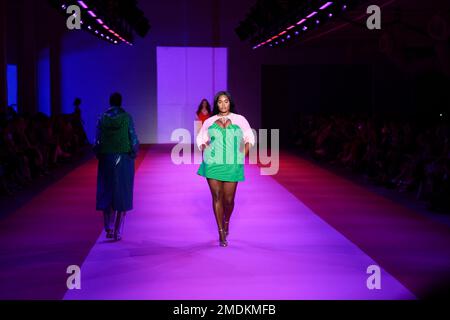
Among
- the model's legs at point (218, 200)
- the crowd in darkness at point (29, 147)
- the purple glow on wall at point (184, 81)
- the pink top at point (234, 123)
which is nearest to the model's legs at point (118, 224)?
the model's legs at point (218, 200)

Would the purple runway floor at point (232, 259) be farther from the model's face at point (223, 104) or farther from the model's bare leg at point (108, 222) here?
the model's face at point (223, 104)

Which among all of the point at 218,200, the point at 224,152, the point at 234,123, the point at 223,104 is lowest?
the point at 218,200

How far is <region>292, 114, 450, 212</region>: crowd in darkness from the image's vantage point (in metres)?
9.70

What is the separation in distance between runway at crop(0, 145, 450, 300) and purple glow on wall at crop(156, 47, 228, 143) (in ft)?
40.4

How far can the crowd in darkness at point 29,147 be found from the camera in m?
11.3

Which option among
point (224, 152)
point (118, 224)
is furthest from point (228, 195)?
point (118, 224)

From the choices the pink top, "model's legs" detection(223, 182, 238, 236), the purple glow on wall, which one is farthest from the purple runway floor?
the purple glow on wall

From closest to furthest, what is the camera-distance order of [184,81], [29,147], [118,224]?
[118,224] < [29,147] < [184,81]

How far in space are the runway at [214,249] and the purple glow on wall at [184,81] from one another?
12.3m

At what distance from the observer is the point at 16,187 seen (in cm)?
1161

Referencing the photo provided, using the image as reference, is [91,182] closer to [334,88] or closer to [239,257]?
[239,257]

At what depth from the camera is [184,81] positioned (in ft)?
77.0

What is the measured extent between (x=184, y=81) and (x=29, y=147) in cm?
1109

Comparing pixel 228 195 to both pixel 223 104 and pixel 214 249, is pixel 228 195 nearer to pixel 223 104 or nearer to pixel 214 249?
pixel 214 249
